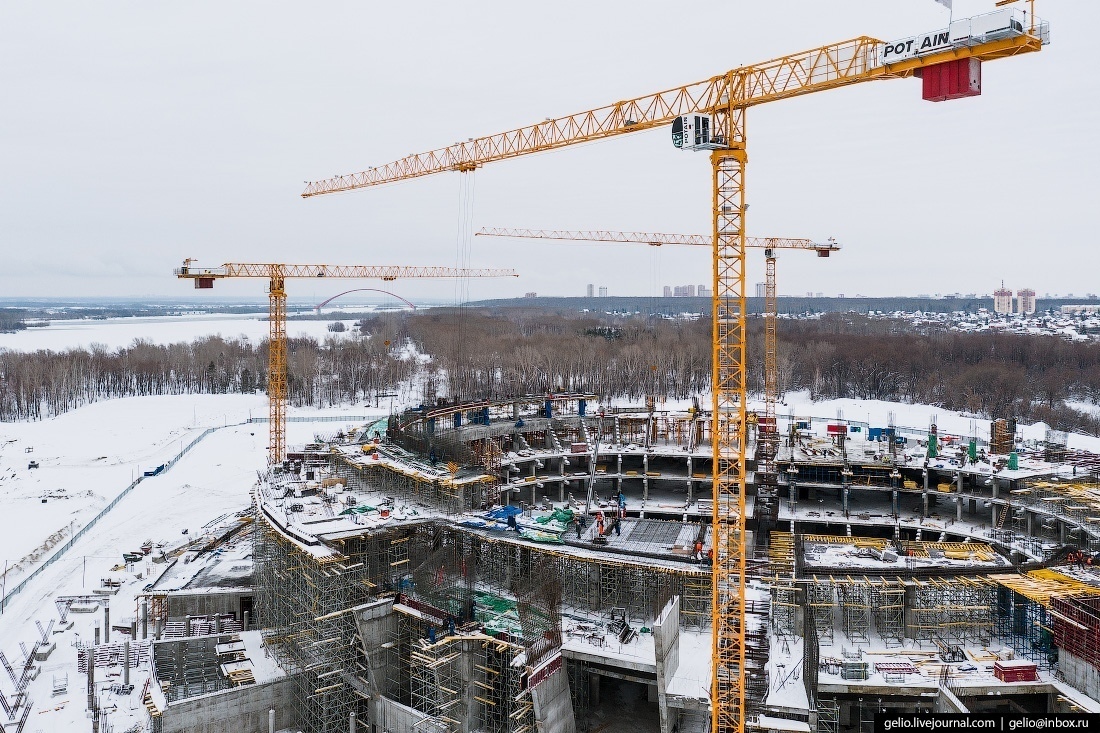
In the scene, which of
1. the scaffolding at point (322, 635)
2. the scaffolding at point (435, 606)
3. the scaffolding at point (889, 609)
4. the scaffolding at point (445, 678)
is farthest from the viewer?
the scaffolding at point (889, 609)

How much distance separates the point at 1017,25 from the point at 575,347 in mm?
87315

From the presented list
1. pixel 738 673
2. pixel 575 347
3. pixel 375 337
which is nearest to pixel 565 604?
pixel 738 673

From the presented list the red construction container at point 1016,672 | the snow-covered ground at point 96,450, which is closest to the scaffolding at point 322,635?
the red construction container at point 1016,672

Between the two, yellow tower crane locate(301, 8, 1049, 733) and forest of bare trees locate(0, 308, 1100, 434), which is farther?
forest of bare trees locate(0, 308, 1100, 434)

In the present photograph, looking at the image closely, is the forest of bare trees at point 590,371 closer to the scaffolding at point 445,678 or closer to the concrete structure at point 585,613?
the concrete structure at point 585,613

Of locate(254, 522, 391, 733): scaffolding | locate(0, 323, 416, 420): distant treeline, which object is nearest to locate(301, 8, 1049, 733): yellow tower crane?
locate(254, 522, 391, 733): scaffolding

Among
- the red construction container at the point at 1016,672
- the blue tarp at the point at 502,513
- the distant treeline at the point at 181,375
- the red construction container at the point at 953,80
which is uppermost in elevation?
the red construction container at the point at 953,80

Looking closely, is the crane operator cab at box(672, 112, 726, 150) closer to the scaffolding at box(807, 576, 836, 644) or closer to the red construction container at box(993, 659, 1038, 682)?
the scaffolding at box(807, 576, 836, 644)

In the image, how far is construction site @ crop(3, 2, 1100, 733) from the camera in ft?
78.3

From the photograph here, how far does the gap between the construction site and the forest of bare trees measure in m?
48.9

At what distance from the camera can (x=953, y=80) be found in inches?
844

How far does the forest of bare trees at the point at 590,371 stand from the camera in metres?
90.2

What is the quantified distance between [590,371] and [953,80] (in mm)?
78587

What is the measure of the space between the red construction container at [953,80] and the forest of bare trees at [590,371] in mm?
65145
